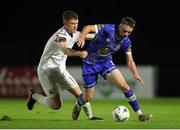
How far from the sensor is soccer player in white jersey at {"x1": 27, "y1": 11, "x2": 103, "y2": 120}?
36.7 feet

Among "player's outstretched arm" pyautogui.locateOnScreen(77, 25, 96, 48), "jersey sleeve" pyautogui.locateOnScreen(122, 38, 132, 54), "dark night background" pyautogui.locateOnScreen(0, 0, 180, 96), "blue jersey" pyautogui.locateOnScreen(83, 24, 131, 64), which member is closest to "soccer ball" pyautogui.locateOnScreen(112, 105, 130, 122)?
"blue jersey" pyautogui.locateOnScreen(83, 24, 131, 64)

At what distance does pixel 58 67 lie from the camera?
11.8 m

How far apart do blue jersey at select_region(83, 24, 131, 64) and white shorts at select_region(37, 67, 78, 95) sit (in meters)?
0.55

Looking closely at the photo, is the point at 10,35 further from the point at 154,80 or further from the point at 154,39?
the point at 154,80

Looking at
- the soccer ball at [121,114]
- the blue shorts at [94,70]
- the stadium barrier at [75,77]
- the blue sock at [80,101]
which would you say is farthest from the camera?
the stadium barrier at [75,77]

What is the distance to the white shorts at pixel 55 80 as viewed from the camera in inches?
466

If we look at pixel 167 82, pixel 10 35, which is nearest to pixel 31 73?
pixel 167 82

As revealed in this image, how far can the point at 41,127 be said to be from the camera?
401 inches

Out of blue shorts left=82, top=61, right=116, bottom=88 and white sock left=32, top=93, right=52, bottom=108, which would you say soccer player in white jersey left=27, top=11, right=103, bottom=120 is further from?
blue shorts left=82, top=61, right=116, bottom=88

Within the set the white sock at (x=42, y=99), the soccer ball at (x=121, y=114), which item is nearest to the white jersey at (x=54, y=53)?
the white sock at (x=42, y=99)

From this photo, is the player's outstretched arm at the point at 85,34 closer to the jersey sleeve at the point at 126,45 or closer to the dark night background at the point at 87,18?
the jersey sleeve at the point at 126,45

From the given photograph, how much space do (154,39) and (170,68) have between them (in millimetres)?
6644

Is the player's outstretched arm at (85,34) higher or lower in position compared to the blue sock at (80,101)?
higher

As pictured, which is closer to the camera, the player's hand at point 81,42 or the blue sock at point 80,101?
the player's hand at point 81,42
